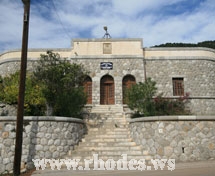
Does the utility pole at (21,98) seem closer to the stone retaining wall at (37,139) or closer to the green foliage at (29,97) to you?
the stone retaining wall at (37,139)

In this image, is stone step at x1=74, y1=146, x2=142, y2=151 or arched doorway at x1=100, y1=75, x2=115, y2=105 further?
arched doorway at x1=100, y1=75, x2=115, y2=105

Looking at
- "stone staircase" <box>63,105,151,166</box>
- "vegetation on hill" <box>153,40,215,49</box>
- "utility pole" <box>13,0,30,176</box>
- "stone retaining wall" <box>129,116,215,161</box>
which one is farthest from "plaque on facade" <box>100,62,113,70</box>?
"vegetation on hill" <box>153,40,215,49</box>

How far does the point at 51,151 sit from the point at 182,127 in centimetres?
514

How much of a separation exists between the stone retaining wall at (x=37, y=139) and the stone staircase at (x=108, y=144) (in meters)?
0.58

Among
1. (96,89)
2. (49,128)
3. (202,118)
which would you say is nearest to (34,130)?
(49,128)

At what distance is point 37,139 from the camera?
8312 mm

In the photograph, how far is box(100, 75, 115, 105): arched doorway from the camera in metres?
16.7

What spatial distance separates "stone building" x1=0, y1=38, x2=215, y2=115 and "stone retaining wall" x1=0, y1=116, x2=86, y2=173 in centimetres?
764

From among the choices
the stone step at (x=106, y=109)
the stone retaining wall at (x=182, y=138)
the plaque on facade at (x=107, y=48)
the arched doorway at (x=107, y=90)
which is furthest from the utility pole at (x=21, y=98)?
the plaque on facade at (x=107, y=48)

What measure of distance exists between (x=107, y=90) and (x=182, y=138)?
9.20m

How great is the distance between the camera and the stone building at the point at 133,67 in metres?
16.7

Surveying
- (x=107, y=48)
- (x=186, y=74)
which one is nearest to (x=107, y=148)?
(x=107, y=48)

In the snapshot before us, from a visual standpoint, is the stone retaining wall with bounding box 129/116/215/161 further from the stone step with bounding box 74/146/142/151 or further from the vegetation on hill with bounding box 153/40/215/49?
the vegetation on hill with bounding box 153/40/215/49

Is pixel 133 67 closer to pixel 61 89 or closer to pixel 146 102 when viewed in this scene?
pixel 146 102
